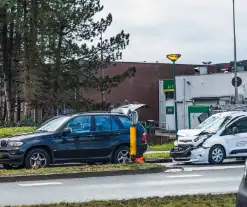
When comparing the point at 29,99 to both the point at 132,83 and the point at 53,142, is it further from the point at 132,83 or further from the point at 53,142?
the point at 132,83

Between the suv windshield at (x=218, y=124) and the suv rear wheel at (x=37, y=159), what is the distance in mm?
5942

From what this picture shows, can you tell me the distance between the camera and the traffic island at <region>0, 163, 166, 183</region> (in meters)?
14.9

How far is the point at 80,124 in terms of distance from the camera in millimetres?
18125

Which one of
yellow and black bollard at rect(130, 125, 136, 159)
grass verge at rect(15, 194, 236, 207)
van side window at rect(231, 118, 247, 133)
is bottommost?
grass verge at rect(15, 194, 236, 207)

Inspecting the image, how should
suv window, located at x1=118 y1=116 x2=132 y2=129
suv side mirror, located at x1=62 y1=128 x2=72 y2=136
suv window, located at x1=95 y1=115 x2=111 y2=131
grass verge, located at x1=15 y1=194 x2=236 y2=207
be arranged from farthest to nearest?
suv window, located at x1=118 y1=116 x2=132 y2=129, suv window, located at x1=95 y1=115 x2=111 y2=131, suv side mirror, located at x1=62 y1=128 x2=72 y2=136, grass verge, located at x1=15 y1=194 x2=236 y2=207

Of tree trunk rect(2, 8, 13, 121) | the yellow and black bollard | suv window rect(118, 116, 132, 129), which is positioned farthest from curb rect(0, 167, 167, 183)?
tree trunk rect(2, 8, 13, 121)

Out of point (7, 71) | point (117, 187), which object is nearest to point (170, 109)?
point (7, 71)

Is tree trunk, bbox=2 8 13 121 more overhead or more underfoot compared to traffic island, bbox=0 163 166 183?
more overhead

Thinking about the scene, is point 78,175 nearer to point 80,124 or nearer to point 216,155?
point 80,124

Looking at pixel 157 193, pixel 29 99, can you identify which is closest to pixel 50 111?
pixel 29 99

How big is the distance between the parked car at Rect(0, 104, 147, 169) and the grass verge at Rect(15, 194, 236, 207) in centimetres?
737

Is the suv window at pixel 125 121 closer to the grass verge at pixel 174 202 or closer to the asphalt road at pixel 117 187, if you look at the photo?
the asphalt road at pixel 117 187

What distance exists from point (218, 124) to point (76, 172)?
6.58 metres

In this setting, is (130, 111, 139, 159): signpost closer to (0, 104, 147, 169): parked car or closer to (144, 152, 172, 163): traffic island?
(0, 104, 147, 169): parked car
